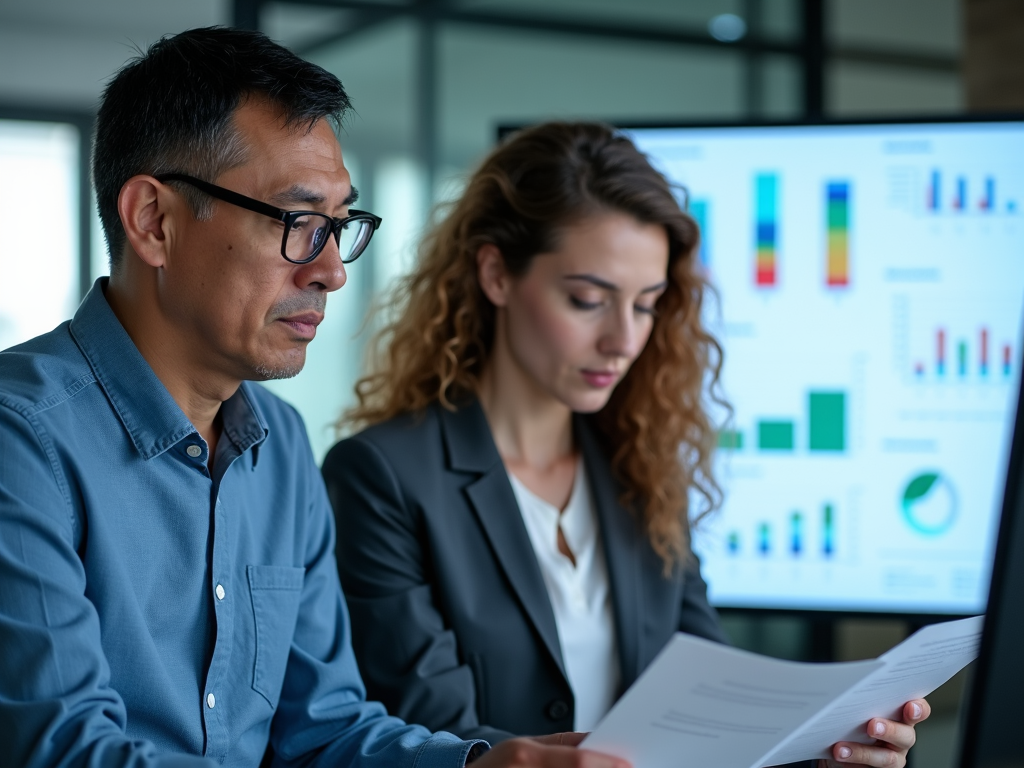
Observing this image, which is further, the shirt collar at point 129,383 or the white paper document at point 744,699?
the shirt collar at point 129,383

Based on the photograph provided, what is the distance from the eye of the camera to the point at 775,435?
2385mm

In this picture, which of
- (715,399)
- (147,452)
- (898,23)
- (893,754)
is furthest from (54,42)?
(893,754)

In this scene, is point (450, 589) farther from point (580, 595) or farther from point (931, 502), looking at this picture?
point (931, 502)

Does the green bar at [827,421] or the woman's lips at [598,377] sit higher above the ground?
the woman's lips at [598,377]

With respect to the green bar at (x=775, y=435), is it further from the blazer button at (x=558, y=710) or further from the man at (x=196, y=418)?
the man at (x=196, y=418)

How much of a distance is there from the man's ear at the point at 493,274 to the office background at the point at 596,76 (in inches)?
9.2

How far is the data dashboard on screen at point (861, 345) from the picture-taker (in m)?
2.30

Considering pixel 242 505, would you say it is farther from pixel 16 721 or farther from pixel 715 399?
pixel 715 399

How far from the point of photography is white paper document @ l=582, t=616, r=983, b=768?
90 cm

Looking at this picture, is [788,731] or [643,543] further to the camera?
[643,543]

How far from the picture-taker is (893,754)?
131 centimetres

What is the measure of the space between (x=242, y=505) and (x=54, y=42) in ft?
17.0

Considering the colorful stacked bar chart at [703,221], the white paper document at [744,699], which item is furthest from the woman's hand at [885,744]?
the colorful stacked bar chart at [703,221]

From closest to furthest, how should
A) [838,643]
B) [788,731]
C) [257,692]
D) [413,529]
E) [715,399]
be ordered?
[788,731] < [257,692] < [413,529] < [715,399] < [838,643]
